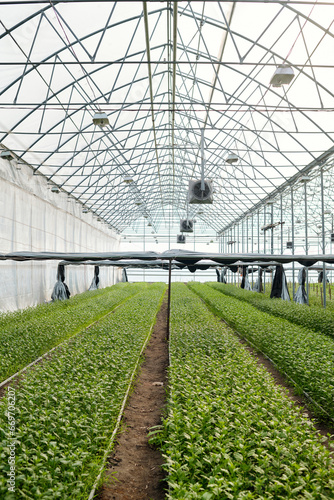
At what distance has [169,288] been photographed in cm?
1390

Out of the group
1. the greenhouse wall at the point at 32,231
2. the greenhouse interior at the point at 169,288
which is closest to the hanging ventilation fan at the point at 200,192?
the greenhouse interior at the point at 169,288

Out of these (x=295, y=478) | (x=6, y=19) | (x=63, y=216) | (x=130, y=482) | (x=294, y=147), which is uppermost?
(x=6, y=19)

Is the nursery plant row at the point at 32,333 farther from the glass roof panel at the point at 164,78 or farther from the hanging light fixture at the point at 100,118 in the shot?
the glass roof panel at the point at 164,78

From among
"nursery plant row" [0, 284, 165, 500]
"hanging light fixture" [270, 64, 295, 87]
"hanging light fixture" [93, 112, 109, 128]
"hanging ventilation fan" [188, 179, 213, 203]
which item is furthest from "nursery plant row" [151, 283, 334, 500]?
"hanging ventilation fan" [188, 179, 213, 203]

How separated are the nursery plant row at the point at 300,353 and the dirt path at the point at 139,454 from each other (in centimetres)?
226

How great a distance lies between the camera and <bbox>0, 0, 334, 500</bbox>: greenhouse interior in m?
3.74

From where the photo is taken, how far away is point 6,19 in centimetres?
912

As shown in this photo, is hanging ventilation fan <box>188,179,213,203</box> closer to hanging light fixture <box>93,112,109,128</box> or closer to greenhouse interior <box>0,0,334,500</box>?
greenhouse interior <box>0,0,334,500</box>

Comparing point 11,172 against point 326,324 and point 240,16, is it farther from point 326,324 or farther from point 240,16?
point 326,324

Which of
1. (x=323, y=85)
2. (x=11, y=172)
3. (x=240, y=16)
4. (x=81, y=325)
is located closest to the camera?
(x=240, y=16)

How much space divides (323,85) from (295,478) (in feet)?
34.4

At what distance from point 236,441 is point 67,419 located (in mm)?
1828

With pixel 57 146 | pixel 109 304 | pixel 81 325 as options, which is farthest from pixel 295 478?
pixel 57 146

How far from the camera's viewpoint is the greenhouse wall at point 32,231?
14.8m
